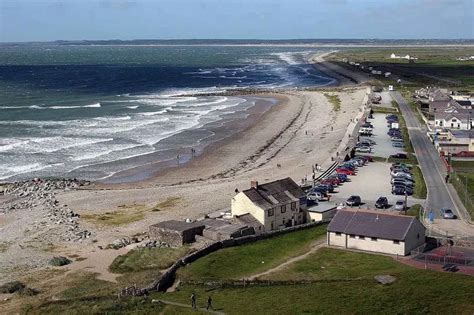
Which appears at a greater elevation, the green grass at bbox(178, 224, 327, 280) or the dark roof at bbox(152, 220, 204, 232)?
the dark roof at bbox(152, 220, 204, 232)

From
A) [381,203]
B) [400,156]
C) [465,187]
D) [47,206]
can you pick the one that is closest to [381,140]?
[400,156]

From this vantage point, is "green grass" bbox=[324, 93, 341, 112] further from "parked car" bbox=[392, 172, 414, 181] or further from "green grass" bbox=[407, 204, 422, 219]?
"green grass" bbox=[407, 204, 422, 219]

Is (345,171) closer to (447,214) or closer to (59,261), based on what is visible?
(447,214)

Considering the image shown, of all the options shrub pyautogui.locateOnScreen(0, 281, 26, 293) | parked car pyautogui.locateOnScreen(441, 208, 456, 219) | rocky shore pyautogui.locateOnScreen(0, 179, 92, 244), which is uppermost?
parked car pyautogui.locateOnScreen(441, 208, 456, 219)

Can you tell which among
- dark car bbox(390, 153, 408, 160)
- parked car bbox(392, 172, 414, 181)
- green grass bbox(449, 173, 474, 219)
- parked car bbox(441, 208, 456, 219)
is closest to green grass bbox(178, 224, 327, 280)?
parked car bbox(441, 208, 456, 219)

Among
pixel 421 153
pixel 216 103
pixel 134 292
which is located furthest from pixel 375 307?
pixel 216 103

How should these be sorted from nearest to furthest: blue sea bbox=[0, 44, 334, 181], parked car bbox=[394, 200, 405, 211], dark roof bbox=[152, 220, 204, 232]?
dark roof bbox=[152, 220, 204, 232]
parked car bbox=[394, 200, 405, 211]
blue sea bbox=[0, 44, 334, 181]

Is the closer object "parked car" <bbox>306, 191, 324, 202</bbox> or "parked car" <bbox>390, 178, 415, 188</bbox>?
"parked car" <bbox>306, 191, 324, 202</bbox>
